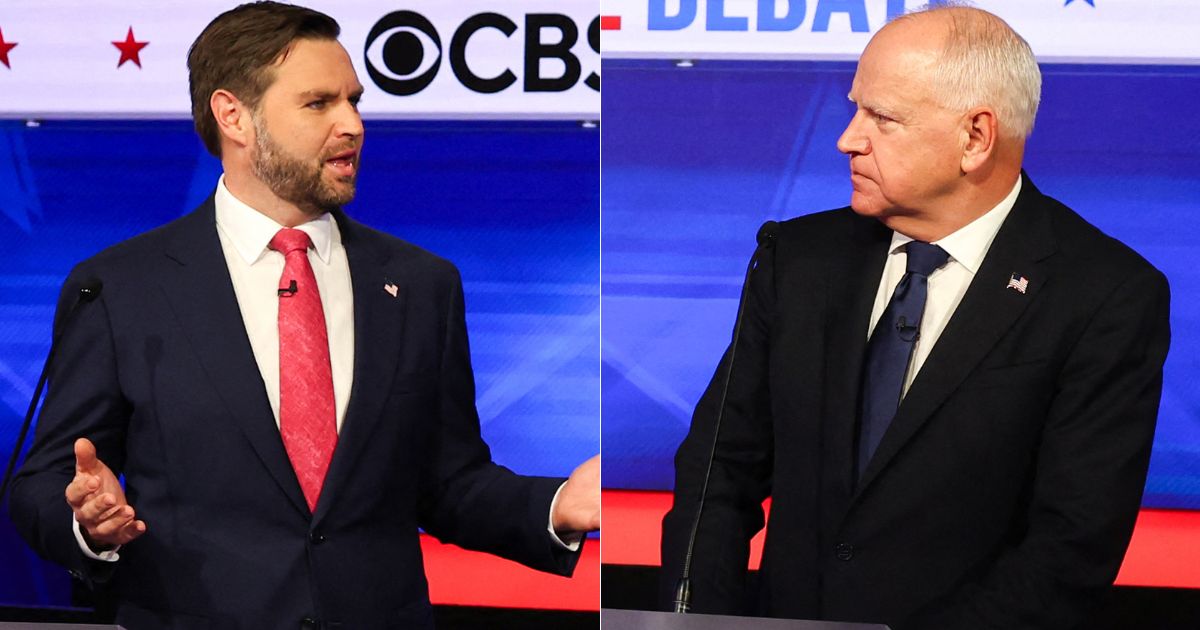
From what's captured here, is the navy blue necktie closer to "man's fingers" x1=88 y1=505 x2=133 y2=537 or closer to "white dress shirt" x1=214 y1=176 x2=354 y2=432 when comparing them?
"white dress shirt" x1=214 y1=176 x2=354 y2=432

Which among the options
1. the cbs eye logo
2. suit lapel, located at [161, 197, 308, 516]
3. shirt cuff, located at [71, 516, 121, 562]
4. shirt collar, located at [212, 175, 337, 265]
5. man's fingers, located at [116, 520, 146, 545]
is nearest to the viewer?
man's fingers, located at [116, 520, 146, 545]

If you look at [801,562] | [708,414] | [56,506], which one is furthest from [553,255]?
[56,506]

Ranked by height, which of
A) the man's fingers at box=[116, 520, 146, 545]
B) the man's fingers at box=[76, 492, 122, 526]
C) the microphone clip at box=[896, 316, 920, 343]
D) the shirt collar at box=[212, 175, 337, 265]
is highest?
the shirt collar at box=[212, 175, 337, 265]

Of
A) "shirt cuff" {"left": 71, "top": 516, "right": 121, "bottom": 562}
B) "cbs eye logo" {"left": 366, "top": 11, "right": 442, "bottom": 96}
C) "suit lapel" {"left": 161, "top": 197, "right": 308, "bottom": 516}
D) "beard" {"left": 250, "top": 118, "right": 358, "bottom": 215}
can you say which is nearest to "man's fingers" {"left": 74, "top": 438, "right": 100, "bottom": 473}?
"shirt cuff" {"left": 71, "top": 516, "right": 121, "bottom": 562}

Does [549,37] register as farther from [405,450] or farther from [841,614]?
[841,614]

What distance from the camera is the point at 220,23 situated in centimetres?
264

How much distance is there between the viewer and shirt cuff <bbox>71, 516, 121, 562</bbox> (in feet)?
7.40

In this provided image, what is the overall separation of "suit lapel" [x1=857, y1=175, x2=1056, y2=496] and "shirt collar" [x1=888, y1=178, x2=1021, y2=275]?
35 mm

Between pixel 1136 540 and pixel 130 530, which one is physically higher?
pixel 130 530

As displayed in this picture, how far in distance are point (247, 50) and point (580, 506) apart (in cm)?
105

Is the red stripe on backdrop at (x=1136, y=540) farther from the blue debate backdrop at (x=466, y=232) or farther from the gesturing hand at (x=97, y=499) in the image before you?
the gesturing hand at (x=97, y=499)

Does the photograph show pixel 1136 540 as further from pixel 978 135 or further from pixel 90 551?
pixel 90 551

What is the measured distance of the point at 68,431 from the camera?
7.57 ft

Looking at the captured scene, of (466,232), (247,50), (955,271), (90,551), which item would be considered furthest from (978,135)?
(90,551)
